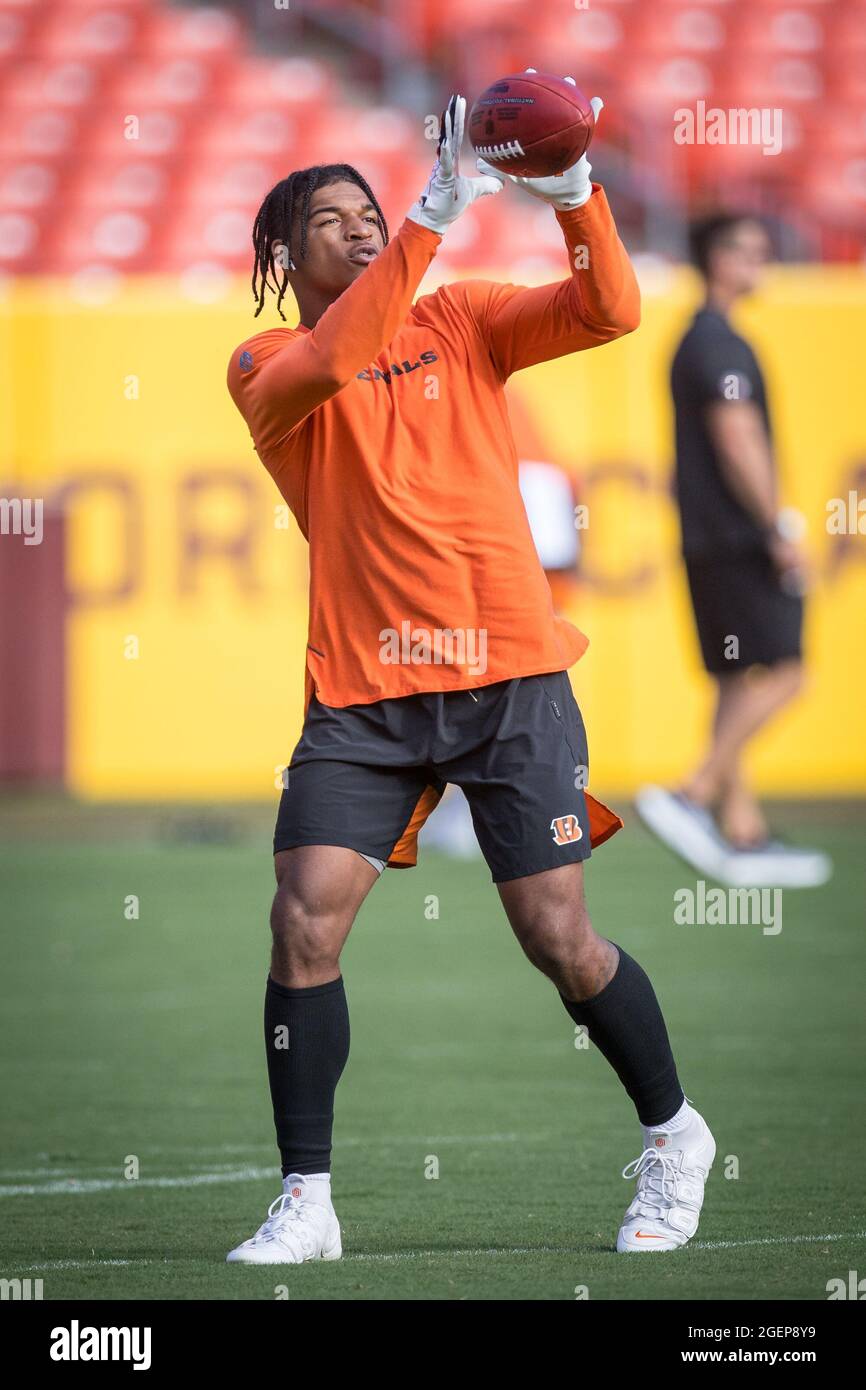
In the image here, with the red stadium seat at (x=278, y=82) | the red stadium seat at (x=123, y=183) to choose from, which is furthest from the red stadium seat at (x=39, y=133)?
the red stadium seat at (x=278, y=82)

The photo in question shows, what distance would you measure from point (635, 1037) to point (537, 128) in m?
1.76

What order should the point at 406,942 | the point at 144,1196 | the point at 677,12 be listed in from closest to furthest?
1. the point at 144,1196
2. the point at 406,942
3. the point at 677,12

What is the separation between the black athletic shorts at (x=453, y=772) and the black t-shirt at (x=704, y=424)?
5.44 m

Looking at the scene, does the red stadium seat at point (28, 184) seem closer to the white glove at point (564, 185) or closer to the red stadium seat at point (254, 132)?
the red stadium seat at point (254, 132)

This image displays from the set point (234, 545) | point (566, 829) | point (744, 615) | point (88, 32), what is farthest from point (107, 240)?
point (566, 829)

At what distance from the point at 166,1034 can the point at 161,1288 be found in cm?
329

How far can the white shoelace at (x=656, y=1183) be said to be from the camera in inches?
171

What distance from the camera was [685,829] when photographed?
934cm

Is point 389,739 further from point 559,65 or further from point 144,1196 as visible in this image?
point 559,65

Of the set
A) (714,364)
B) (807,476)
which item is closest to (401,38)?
(807,476)

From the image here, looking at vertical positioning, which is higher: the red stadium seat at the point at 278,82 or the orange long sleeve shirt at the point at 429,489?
the red stadium seat at the point at 278,82
